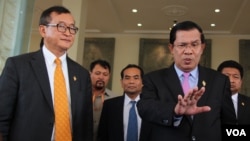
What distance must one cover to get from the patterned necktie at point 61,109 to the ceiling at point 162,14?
5.58m

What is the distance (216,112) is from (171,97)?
0.25 m

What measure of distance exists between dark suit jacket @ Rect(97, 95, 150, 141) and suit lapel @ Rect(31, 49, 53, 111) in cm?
104

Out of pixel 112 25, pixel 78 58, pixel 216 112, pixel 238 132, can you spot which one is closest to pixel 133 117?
pixel 216 112

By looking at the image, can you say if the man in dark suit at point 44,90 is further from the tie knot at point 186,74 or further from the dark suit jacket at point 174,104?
the tie knot at point 186,74

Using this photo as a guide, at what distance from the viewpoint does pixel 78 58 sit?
6352 millimetres

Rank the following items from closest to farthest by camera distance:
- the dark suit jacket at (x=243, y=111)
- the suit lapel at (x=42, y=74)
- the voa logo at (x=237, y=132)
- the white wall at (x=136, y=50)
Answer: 1. the voa logo at (x=237, y=132)
2. the suit lapel at (x=42, y=74)
3. the dark suit jacket at (x=243, y=111)
4. the white wall at (x=136, y=50)

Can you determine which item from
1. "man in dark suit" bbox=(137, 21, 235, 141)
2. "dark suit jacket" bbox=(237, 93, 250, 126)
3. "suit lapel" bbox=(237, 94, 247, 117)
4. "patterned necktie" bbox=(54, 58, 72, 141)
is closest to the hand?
"man in dark suit" bbox=(137, 21, 235, 141)

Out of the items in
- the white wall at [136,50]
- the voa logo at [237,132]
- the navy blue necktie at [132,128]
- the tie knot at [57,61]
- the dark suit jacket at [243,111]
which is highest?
the white wall at [136,50]

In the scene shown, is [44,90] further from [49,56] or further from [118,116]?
[118,116]

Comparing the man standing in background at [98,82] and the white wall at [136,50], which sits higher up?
the white wall at [136,50]

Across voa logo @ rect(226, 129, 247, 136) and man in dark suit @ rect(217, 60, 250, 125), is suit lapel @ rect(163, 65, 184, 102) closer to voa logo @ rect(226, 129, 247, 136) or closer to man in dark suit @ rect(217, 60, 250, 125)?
voa logo @ rect(226, 129, 247, 136)

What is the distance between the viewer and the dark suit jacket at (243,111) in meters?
2.47

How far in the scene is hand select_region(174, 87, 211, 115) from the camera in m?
1.40

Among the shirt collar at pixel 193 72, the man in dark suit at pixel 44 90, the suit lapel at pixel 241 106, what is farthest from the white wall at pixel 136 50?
the shirt collar at pixel 193 72
